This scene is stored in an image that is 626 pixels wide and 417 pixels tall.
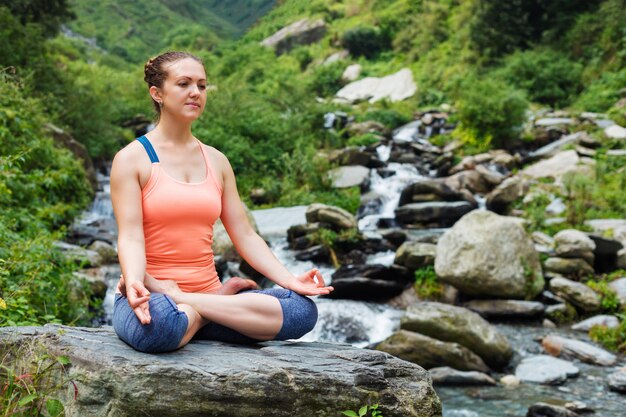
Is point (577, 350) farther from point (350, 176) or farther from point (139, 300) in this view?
point (350, 176)

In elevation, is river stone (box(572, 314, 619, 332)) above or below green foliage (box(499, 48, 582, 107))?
below

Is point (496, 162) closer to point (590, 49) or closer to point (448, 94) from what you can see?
point (590, 49)

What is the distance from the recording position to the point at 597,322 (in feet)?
32.6

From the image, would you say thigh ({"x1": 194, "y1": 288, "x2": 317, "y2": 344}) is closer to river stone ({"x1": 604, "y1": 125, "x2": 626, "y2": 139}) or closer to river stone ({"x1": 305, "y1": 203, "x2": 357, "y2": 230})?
river stone ({"x1": 305, "y1": 203, "x2": 357, "y2": 230})

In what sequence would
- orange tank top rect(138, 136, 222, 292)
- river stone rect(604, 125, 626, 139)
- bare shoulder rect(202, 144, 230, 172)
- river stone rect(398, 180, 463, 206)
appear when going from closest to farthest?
orange tank top rect(138, 136, 222, 292) < bare shoulder rect(202, 144, 230, 172) < river stone rect(398, 180, 463, 206) < river stone rect(604, 125, 626, 139)

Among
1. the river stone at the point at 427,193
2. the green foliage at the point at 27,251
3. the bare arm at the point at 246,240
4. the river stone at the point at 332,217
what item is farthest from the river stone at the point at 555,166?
the bare arm at the point at 246,240

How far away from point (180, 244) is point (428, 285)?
29.5 feet

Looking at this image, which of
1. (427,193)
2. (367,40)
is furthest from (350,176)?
(367,40)

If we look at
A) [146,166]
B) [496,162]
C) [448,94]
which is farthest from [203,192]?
[448,94]

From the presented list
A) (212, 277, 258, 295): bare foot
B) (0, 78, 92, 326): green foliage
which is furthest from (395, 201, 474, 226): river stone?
(212, 277, 258, 295): bare foot

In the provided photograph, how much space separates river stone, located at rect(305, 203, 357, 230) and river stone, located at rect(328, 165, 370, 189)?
203 inches

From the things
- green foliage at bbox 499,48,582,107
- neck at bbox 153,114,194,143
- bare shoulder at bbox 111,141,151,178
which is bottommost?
bare shoulder at bbox 111,141,151,178

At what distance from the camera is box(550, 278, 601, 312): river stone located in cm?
1059

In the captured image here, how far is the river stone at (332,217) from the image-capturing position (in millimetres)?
14281
